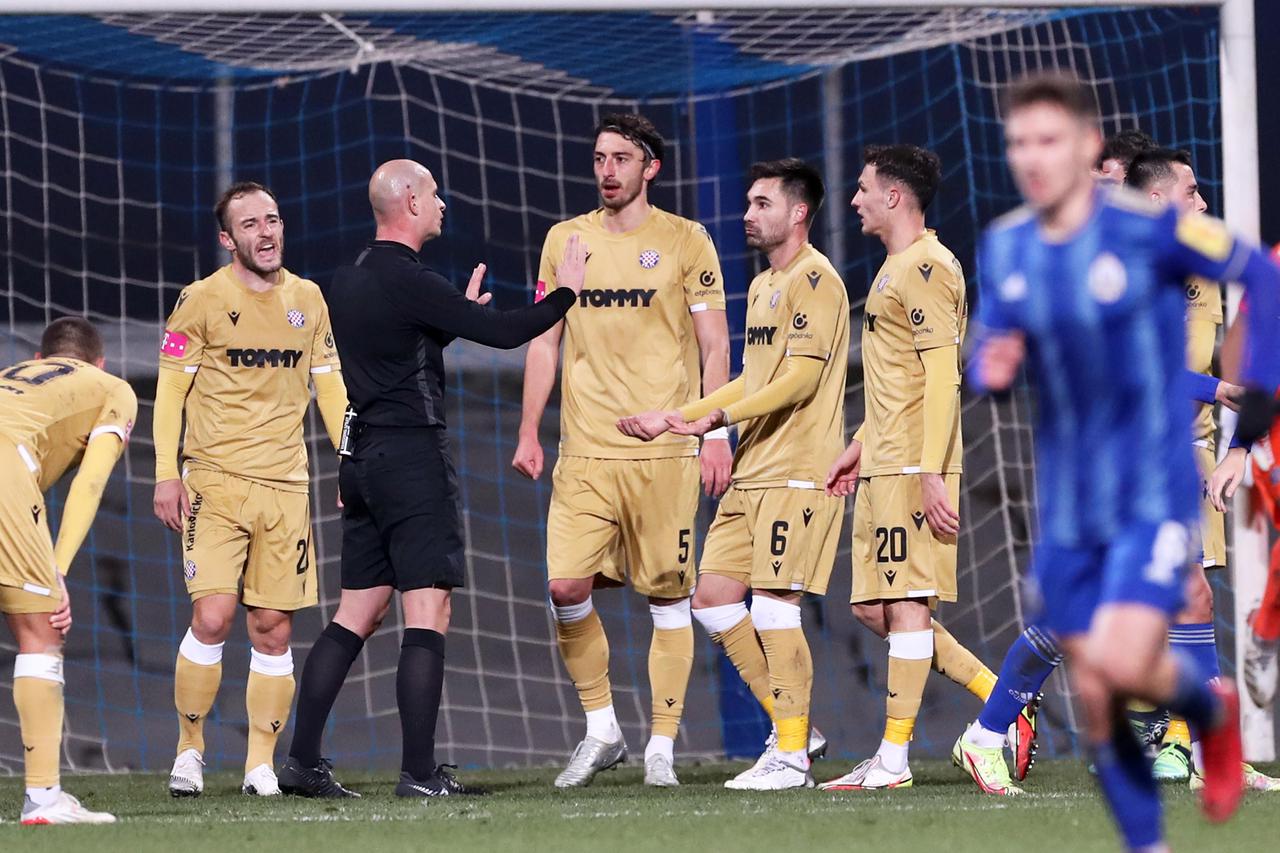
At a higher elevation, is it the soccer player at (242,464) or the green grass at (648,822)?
the soccer player at (242,464)

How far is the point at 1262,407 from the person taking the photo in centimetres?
340

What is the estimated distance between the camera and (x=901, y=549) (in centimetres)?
556

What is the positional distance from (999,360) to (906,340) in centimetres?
236

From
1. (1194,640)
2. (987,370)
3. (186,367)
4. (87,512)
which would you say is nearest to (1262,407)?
(987,370)

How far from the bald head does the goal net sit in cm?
186

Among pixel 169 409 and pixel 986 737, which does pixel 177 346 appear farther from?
pixel 986 737

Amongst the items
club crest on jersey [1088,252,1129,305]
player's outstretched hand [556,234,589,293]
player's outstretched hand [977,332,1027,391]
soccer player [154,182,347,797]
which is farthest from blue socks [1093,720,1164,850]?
soccer player [154,182,347,797]

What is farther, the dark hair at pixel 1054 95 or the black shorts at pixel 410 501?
the black shorts at pixel 410 501

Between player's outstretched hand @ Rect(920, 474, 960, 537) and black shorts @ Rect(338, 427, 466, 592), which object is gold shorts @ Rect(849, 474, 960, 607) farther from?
black shorts @ Rect(338, 427, 466, 592)

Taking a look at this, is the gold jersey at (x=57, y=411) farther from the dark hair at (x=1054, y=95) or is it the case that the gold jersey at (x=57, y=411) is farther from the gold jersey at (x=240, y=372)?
the dark hair at (x=1054, y=95)

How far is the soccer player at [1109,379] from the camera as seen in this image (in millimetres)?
3307

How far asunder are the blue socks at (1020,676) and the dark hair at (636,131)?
2.01 meters

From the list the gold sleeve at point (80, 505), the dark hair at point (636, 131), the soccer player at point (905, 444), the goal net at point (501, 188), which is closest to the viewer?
the gold sleeve at point (80, 505)

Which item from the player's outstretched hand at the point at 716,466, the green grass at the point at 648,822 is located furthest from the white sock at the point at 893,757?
the player's outstretched hand at the point at 716,466
